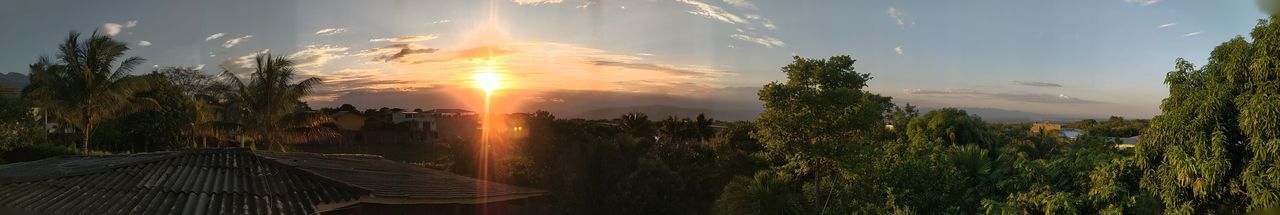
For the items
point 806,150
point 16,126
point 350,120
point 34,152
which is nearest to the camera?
point 806,150

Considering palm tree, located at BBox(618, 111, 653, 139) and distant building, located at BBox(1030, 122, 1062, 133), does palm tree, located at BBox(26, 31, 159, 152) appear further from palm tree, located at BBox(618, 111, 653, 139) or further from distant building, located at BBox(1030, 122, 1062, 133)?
distant building, located at BBox(1030, 122, 1062, 133)

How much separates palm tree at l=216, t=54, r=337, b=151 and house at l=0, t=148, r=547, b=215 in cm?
1930

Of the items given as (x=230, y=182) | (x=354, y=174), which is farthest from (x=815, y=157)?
(x=230, y=182)

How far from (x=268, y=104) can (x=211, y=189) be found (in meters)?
22.7

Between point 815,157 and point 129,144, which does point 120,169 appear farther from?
point 129,144

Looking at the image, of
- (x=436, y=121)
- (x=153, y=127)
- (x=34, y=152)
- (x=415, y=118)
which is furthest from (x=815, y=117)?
(x=415, y=118)

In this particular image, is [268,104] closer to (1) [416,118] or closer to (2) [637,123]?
(2) [637,123]

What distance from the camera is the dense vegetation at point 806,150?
490 inches

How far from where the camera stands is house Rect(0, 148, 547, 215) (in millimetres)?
7223

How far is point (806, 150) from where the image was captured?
922 inches

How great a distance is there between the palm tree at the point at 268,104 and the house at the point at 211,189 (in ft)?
63.3

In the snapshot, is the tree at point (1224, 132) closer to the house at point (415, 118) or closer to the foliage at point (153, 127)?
the foliage at point (153, 127)

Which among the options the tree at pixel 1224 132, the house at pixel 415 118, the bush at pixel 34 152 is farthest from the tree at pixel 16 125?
the house at pixel 415 118

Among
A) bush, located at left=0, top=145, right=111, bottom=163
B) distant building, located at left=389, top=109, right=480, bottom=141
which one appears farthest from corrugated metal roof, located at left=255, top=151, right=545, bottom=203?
distant building, located at left=389, top=109, right=480, bottom=141
